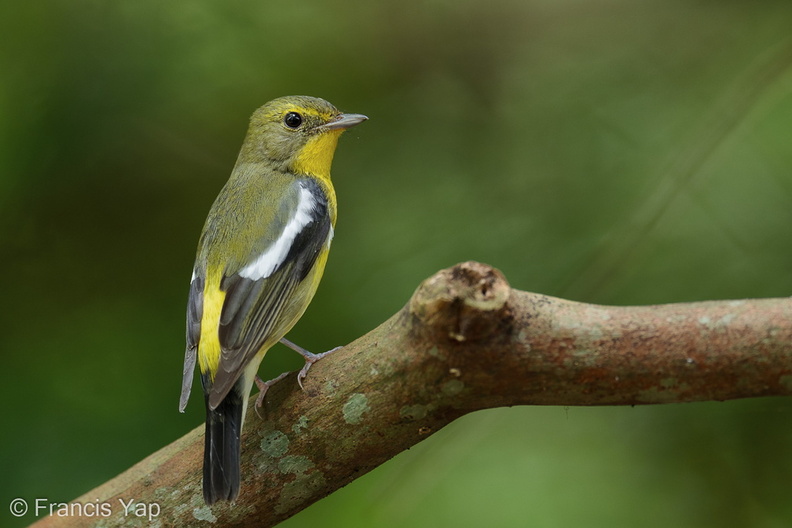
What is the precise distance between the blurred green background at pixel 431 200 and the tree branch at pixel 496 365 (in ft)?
1.79

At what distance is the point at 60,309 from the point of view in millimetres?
3277

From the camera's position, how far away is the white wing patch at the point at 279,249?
2781mm

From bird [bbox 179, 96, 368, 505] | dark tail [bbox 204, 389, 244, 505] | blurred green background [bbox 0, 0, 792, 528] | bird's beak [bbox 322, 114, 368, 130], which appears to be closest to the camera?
dark tail [bbox 204, 389, 244, 505]

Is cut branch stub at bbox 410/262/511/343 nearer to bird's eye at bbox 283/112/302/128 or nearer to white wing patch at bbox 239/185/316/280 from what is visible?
white wing patch at bbox 239/185/316/280

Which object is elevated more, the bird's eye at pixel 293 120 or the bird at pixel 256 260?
the bird's eye at pixel 293 120

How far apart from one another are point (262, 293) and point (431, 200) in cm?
→ 88

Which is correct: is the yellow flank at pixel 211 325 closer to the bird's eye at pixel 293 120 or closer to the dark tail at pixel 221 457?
the dark tail at pixel 221 457

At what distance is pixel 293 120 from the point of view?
11.3 ft

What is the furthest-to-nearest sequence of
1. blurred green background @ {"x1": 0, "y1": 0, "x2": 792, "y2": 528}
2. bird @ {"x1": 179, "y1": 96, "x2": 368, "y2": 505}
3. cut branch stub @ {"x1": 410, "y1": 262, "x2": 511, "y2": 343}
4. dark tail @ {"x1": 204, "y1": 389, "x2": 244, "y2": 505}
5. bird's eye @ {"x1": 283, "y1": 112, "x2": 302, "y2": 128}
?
bird's eye @ {"x1": 283, "y1": 112, "x2": 302, "y2": 128}, blurred green background @ {"x1": 0, "y1": 0, "x2": 792, "y2": 528}, bird @ {"x1": 179, "y1": 96, "x2": 368, "y2": 505}, dark tail @ {"x1": 204, "y1": 389, "x2": 244, "y2": 505}, cut branch stub @ {"x1": 410, "y1": 262, "x2": 511, "y2": 343}

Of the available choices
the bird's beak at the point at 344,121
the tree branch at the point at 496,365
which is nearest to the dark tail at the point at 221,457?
the tree branch at the point at 496,365

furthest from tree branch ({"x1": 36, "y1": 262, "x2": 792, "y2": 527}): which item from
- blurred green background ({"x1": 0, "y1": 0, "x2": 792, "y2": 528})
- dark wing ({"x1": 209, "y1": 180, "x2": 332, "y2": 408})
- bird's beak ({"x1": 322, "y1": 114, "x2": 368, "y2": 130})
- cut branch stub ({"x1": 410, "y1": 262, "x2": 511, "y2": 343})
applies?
bird's beak ({"x1": 322, "y1": 114, "x2": 368, "y2": 130})

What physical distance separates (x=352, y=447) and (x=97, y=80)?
204 centimetres

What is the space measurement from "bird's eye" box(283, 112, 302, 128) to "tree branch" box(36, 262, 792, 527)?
1408 millimetres

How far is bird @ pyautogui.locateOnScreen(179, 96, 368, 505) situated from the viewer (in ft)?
7.89
